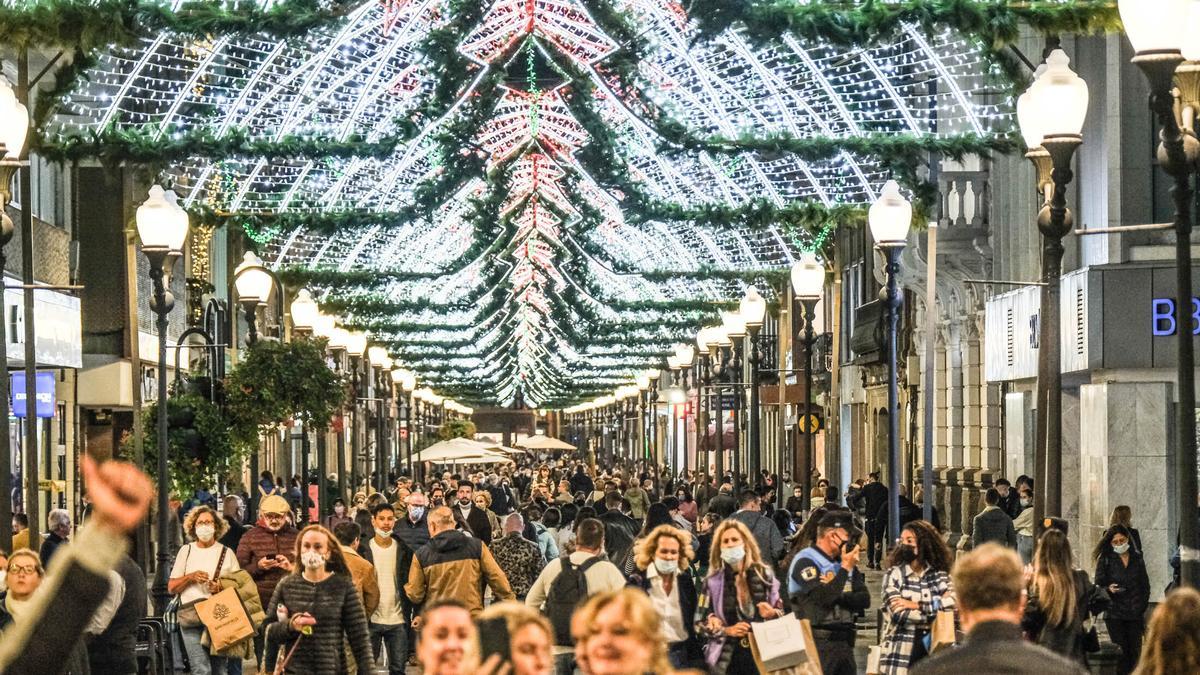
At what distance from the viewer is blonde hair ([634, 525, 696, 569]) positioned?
1389 centimetres

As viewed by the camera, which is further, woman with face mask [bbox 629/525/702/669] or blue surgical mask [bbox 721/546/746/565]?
woman with face mask [bbox 629/525/702/669]

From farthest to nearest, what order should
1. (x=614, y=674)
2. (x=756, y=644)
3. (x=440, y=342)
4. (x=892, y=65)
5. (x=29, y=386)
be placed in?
(x=440, y=342) → (x=892, y=65) → (x=29, y=386) → (x=756, y=644) → (x=614, y=674)

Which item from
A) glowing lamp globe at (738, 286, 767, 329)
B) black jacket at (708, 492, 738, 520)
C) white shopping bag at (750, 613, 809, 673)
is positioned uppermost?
glowing lamp globe at (738, 286, 767, 329)

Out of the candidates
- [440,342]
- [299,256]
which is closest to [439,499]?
[299,256]

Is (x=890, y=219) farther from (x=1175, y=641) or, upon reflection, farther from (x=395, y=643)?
(x=1175, y=641)

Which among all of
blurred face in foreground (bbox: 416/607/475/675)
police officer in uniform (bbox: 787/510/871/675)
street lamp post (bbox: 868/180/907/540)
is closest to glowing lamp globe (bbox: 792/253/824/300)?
street lamp post (bbox: 868/180/907/540)

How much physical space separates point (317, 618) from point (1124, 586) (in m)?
8.59

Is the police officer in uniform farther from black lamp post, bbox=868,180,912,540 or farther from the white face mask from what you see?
black lamp post, bbox=868,180,912,540

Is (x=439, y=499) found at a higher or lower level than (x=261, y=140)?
lower

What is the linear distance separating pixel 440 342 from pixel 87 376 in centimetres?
2525

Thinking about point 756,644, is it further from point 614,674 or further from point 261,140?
point 261,140

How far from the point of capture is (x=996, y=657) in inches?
266

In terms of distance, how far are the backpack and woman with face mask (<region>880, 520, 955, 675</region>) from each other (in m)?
2.20

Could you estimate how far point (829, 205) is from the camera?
102ft
